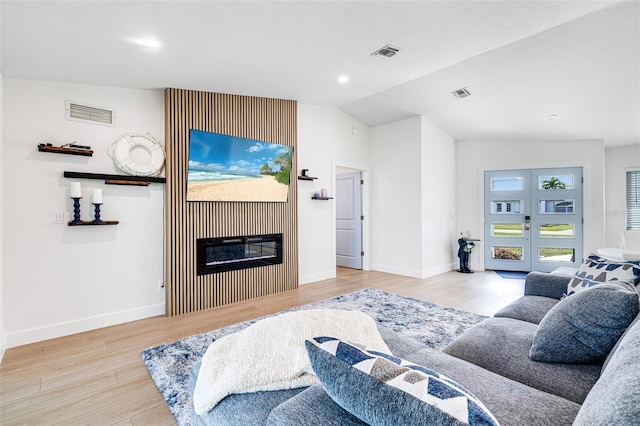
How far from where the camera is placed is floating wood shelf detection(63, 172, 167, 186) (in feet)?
9.99

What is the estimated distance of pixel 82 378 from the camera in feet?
7.54

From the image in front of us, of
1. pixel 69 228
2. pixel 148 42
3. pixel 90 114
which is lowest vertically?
pixel 69 228

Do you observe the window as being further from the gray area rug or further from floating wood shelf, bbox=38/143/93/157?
floating wood shelf, bbox=38/143/93/157

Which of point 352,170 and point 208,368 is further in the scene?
point 352,170

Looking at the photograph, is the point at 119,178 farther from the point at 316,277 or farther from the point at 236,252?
the point at 316,277

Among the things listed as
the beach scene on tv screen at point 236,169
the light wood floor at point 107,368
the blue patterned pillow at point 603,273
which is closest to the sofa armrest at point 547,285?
the blue patterned pillow at point 603,273

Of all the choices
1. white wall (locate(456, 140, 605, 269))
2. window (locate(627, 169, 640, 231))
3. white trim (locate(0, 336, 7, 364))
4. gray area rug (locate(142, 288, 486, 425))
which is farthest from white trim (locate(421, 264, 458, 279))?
white trim (locate(0, 336, 7, 364))

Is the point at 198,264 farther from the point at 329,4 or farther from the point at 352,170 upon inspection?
the point at 352,170

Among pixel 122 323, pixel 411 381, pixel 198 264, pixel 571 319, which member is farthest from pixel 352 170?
pixel 411 381

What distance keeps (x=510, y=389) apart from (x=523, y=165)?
603cm

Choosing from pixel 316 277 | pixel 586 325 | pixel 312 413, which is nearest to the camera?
pixel 312 413

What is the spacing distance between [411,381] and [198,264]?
354cm

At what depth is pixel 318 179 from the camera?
17.0ft

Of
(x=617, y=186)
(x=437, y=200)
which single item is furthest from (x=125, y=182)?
(x=617, y=186)
